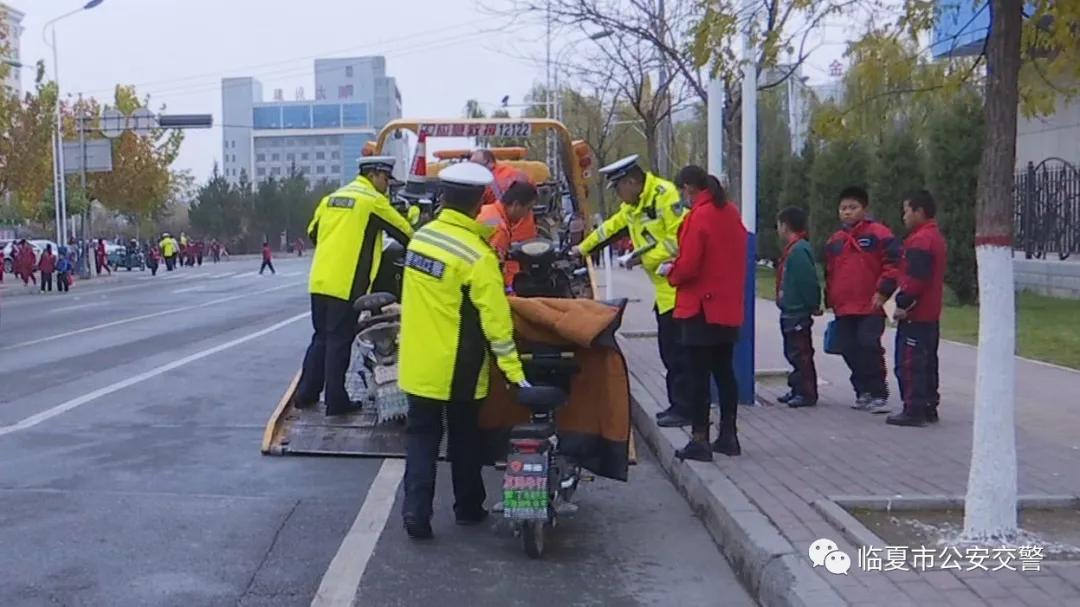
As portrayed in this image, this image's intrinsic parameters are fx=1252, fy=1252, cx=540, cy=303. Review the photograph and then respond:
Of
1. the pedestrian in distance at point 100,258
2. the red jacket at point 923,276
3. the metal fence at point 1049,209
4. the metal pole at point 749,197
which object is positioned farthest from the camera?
the pedestrian in distance at point 100,258

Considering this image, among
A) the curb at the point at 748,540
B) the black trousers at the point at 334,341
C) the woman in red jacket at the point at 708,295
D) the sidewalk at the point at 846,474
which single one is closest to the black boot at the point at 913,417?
the sidewalk at the point at 846,474

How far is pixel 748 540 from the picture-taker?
5.89m

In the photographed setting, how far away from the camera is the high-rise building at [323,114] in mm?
121250

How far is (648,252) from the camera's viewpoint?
352 inches

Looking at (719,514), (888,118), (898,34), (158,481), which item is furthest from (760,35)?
(158,481)

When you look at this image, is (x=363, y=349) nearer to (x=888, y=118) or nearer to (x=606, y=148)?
(x=888, y=118)

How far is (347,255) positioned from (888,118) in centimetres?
383

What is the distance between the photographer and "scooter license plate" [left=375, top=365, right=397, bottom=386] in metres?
8.79

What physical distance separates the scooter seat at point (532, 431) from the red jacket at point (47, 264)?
36.2 metres

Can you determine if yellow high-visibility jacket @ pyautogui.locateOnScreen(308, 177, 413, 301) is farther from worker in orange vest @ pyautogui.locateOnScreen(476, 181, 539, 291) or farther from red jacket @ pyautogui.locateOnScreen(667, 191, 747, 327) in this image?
red jacket @ pyautogui.locateOnScreen(667, 191, 747, 327)

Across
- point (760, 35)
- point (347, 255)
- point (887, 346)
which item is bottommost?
point (887, 346)

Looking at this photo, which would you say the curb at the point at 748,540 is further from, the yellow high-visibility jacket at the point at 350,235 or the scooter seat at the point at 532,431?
the yellow high-visibility jacket at the point at 350,235

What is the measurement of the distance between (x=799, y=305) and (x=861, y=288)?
57cm

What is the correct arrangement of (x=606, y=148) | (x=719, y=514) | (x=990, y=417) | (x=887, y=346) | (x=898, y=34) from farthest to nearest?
1. (x=606, y=148)
2. (x=887, y=346)
3. (x=898, y=34)
4. (x=719, y=514)
5. (x=990, y=417)
